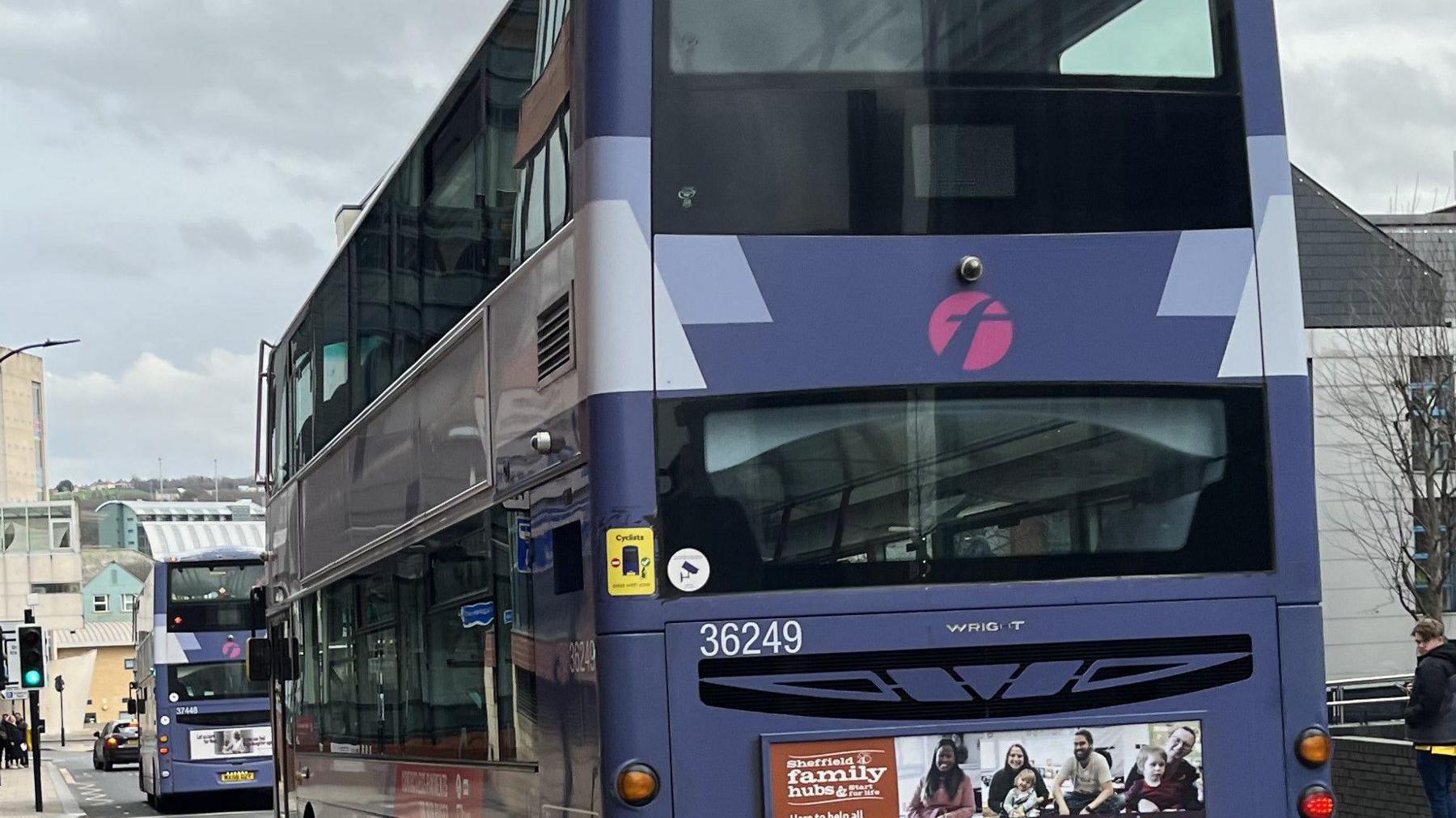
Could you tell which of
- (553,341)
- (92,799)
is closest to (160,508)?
(92,799)

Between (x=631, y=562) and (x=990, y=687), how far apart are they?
130 centimetres

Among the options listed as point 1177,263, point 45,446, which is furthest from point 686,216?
point 45,446

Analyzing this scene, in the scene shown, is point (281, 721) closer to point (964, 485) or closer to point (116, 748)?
point (964, 485)

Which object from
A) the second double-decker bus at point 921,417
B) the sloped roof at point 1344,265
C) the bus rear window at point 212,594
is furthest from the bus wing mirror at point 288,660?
the sloped roof at point 1344,265

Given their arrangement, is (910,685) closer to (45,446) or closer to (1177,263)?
(1177,263)

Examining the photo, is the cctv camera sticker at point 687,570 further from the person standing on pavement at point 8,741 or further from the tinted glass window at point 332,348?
the person standing on pavement at point 8,741

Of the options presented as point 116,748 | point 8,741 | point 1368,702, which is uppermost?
point 1368,702

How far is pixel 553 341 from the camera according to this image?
24.5 feet

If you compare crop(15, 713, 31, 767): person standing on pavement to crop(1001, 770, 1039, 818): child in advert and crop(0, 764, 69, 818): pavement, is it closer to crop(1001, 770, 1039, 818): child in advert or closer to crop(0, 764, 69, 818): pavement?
crop(0, 764, 69, 818): pavement

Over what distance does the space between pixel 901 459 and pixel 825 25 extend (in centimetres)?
154

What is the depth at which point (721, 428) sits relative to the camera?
704 cm

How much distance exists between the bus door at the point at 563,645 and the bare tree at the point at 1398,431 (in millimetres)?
29181

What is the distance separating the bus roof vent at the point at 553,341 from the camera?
7.30m

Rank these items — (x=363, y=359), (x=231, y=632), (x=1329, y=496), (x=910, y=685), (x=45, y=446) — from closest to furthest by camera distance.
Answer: (x=910, y=685) < (x=363, y=359) < (x=231, y=632) < (x=1329, y=496) < (x=45, y=446)
